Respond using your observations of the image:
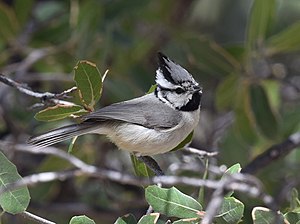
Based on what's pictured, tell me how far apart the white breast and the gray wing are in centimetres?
3

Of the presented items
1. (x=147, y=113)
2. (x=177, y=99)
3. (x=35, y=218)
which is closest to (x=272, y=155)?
(x=177, y=99)

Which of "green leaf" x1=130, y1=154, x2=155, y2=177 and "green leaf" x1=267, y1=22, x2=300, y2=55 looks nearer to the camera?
"green leaf" x1=130, y1=154, x2=155, y2=177

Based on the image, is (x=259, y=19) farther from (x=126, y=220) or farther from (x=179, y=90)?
(x=126, y=220)

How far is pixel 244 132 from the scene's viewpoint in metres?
3.47

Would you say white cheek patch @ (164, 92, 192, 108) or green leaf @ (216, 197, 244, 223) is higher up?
green leaf @ (216, 197, 244, 223)

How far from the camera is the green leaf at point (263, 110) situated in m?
3.34

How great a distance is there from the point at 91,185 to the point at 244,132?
3.30ft

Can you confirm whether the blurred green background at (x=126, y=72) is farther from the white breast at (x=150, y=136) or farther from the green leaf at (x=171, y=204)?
the green leaf at (x=171, y=204)

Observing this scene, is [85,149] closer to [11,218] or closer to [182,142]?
[11,218]

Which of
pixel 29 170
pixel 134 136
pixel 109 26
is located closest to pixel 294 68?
pixel 109 26

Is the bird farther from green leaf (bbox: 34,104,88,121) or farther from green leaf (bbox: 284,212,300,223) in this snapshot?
green leaf (bbox: 284,212,300,223)

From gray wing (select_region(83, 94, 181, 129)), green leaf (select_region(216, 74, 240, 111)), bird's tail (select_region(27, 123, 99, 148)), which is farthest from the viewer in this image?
green leaf (select_region(216, 74, 240, 111))

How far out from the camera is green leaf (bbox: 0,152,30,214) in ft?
6.56

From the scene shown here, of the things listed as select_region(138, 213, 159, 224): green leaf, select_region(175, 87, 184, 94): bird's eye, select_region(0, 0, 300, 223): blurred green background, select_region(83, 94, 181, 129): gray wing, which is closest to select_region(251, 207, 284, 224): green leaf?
select_region(138, 213, 159, 224): green leaf
